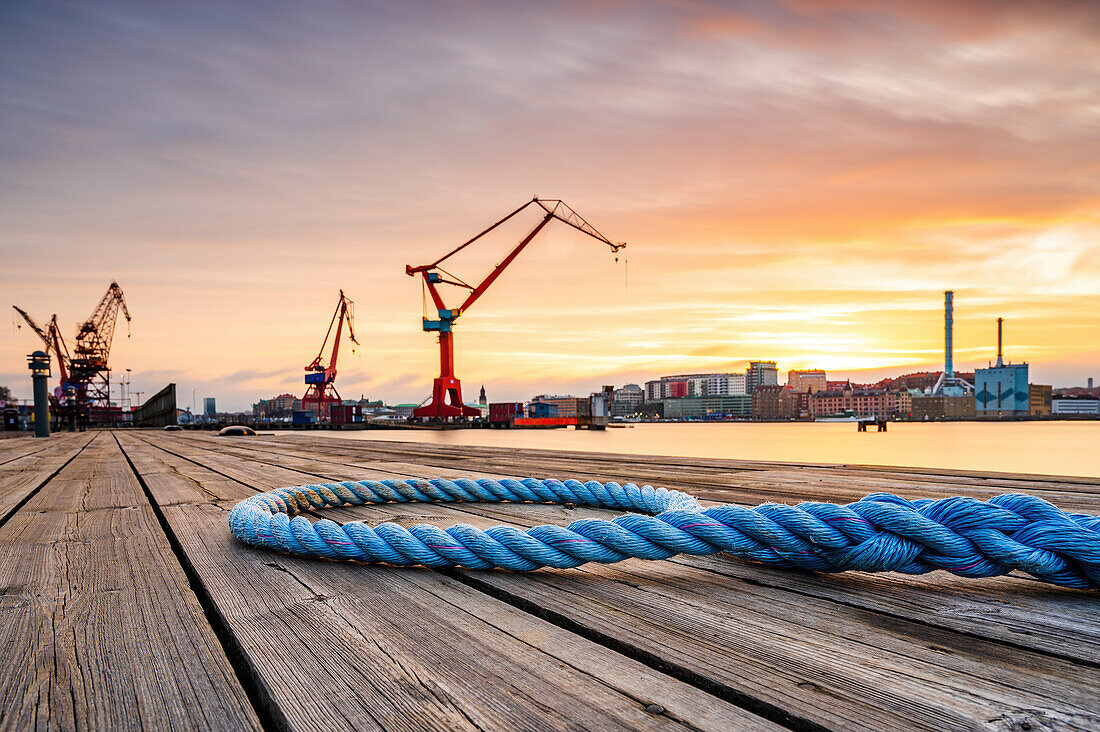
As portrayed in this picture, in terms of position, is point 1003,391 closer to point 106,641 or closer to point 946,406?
point 946,406

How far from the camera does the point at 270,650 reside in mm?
804

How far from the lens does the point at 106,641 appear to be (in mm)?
868

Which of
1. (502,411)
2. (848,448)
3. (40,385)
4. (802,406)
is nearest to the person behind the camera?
(40,385)

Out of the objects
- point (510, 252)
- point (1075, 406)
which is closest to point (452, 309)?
point (510, 252)

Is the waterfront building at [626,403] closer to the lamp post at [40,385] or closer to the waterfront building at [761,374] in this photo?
the waterfront building at [761,374]

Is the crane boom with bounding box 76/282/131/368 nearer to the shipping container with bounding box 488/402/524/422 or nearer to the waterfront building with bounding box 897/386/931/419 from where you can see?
the shipping container with bounding box 488/402/524/422

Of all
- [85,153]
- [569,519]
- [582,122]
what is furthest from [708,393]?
[569,519]

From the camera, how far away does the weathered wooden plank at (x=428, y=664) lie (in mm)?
612

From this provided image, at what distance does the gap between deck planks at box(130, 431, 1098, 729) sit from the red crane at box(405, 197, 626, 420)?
3954 centimetres

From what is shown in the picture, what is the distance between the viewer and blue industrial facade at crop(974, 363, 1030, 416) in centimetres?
10112

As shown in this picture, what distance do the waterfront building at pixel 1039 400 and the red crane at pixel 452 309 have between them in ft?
336

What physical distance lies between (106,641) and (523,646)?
62 cm

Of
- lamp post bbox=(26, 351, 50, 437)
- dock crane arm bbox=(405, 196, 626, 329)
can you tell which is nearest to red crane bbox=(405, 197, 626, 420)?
dock crane arm bbox=(405, 196, 626, 329)

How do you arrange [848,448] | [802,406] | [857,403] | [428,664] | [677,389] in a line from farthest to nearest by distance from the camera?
1. [677,389]
2. [857,403]
3. [802,406]
4. [848,448]
5. [428,664]
